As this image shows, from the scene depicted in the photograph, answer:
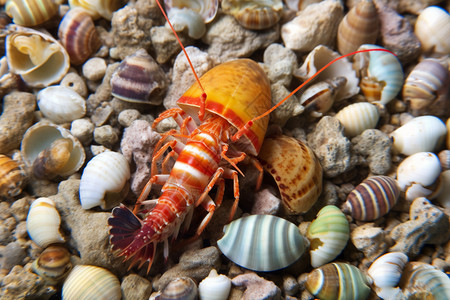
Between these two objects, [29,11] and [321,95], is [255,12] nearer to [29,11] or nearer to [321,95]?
[321,95]

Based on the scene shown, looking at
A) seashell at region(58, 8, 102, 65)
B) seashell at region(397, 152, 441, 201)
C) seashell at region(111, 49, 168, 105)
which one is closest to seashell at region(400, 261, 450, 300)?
seashell at region(397, 152, 441, 201)

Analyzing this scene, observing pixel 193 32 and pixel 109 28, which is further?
pixel 109 28

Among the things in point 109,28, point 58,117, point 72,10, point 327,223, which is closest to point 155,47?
point 109,28

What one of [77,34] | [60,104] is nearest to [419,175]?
[60,104]

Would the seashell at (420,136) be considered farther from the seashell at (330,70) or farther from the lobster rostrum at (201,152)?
the lobster rostrum at (201,152)

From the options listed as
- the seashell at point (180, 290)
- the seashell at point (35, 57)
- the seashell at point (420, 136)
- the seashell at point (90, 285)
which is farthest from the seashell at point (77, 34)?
the seashell at point (420, 136)

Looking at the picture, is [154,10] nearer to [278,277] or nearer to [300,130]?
[300,130]

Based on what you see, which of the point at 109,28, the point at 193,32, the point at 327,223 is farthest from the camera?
the point at 109,28

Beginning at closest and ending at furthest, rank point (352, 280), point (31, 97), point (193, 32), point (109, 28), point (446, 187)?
point (352, 280) < point (446, 187) < point (31, 97) < point (193, 32) < point (109, 28)
